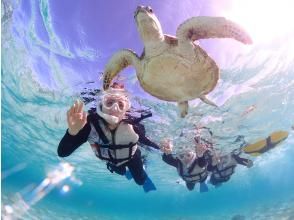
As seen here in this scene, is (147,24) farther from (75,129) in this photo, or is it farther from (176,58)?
(75,129)

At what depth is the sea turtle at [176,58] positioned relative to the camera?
5.54m

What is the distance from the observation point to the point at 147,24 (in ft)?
18.3

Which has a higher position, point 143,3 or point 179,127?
point 143,3

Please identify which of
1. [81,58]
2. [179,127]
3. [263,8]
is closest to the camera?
[263,8]

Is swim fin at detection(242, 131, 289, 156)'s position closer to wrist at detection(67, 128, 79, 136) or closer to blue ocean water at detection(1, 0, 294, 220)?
blue ocean water at detection(1, 0, 294, 220)

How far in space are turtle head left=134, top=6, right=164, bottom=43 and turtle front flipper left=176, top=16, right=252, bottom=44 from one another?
1.50ft

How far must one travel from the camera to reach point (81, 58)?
9.84 m

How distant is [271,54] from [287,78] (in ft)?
7.06

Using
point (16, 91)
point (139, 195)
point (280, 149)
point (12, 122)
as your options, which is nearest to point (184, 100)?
point (16, 91)

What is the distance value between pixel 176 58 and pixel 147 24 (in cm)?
100

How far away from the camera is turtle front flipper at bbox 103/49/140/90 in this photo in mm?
6523

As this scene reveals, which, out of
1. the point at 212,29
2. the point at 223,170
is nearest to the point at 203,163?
the point at 223,170

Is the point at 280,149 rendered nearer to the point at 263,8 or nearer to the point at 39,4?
the point at 263,8

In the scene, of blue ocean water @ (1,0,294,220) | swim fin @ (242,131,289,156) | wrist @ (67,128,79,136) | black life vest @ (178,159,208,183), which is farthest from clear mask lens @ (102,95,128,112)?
swim fin @ (242,131,289,156)
